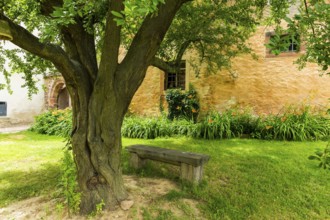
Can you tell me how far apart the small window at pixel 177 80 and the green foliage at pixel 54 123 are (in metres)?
4.47

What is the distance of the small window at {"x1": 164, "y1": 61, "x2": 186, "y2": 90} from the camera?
9422 mm

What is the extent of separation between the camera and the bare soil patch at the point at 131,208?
264 centimetres

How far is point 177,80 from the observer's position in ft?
31.5

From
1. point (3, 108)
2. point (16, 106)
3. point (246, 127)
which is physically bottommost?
point (246, 127)

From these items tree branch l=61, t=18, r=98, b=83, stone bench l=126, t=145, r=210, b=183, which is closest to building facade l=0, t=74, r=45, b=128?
stone bench l=126, t=145, r=210, b=183

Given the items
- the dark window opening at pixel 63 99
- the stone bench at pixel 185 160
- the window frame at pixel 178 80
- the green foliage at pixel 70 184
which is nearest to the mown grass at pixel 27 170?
the green foliage at pixel 70 184

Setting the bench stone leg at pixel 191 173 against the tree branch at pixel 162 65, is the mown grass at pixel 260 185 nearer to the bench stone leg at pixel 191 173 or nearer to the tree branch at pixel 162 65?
the bench stone leg at pixel 191 173

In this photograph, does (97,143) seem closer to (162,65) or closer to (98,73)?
(98,73)

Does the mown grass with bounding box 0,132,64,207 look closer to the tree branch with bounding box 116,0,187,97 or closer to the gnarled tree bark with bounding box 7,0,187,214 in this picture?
the gnarled tree bark with bounding box 7,0,187,214

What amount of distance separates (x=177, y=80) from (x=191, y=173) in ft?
21.7

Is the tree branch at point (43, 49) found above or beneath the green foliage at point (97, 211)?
above

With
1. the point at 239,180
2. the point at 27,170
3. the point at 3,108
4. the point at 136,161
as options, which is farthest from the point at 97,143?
the point at 3,108

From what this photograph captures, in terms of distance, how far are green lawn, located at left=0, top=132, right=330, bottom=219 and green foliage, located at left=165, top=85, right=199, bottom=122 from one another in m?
2.82

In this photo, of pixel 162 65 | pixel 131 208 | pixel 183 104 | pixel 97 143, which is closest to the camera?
pixel 97 143
